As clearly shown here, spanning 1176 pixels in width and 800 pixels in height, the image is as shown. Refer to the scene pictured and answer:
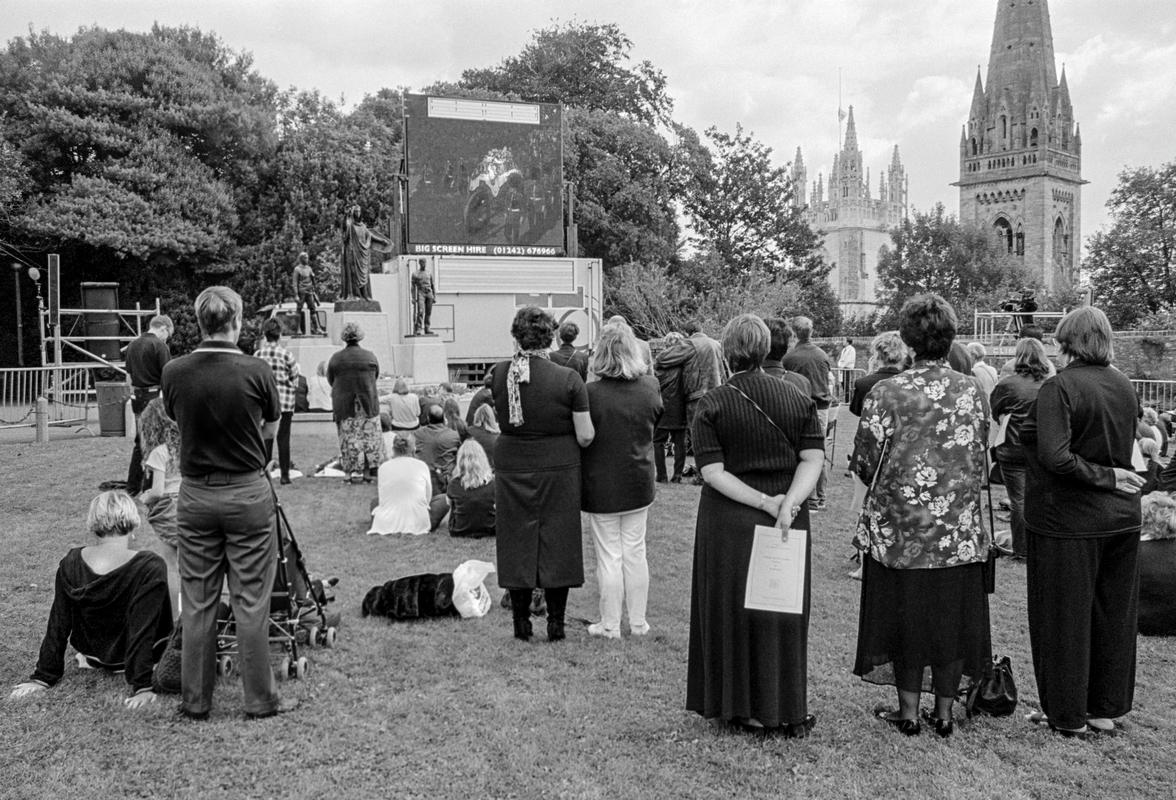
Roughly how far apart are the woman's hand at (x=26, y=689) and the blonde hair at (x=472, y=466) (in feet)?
12.2

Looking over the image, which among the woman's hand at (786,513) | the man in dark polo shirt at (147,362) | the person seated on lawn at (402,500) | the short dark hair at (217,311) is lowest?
the person seated on lawn at (402,500)

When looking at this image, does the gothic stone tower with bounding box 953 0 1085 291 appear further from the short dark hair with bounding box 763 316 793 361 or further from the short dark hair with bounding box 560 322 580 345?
the short dark hair with bounding box 763 316 793 361

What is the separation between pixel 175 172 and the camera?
29.6 metres

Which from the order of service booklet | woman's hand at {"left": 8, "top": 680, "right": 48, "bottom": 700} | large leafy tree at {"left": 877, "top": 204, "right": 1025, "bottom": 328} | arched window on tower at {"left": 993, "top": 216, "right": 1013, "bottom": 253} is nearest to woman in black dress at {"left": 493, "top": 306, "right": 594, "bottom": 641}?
the order of service booklet

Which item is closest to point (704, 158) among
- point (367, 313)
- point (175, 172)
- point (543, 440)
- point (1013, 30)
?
point (175, 172)

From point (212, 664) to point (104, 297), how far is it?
68.9ft

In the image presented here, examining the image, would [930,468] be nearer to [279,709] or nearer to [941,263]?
[279,709]

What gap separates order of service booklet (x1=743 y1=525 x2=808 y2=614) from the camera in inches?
147

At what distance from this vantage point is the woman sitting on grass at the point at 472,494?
7820 mm

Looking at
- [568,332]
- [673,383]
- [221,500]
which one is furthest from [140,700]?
[673,383]

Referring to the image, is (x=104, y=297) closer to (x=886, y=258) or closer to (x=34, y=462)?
(x=34, y=462)

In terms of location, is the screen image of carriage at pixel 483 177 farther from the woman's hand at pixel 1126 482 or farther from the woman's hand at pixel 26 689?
the woman's hand at pixel 1126 482

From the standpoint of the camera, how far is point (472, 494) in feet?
25.7

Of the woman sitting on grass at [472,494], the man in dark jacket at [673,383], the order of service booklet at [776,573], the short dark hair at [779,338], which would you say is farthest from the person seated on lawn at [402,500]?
the order of service booklet at [776,573]
